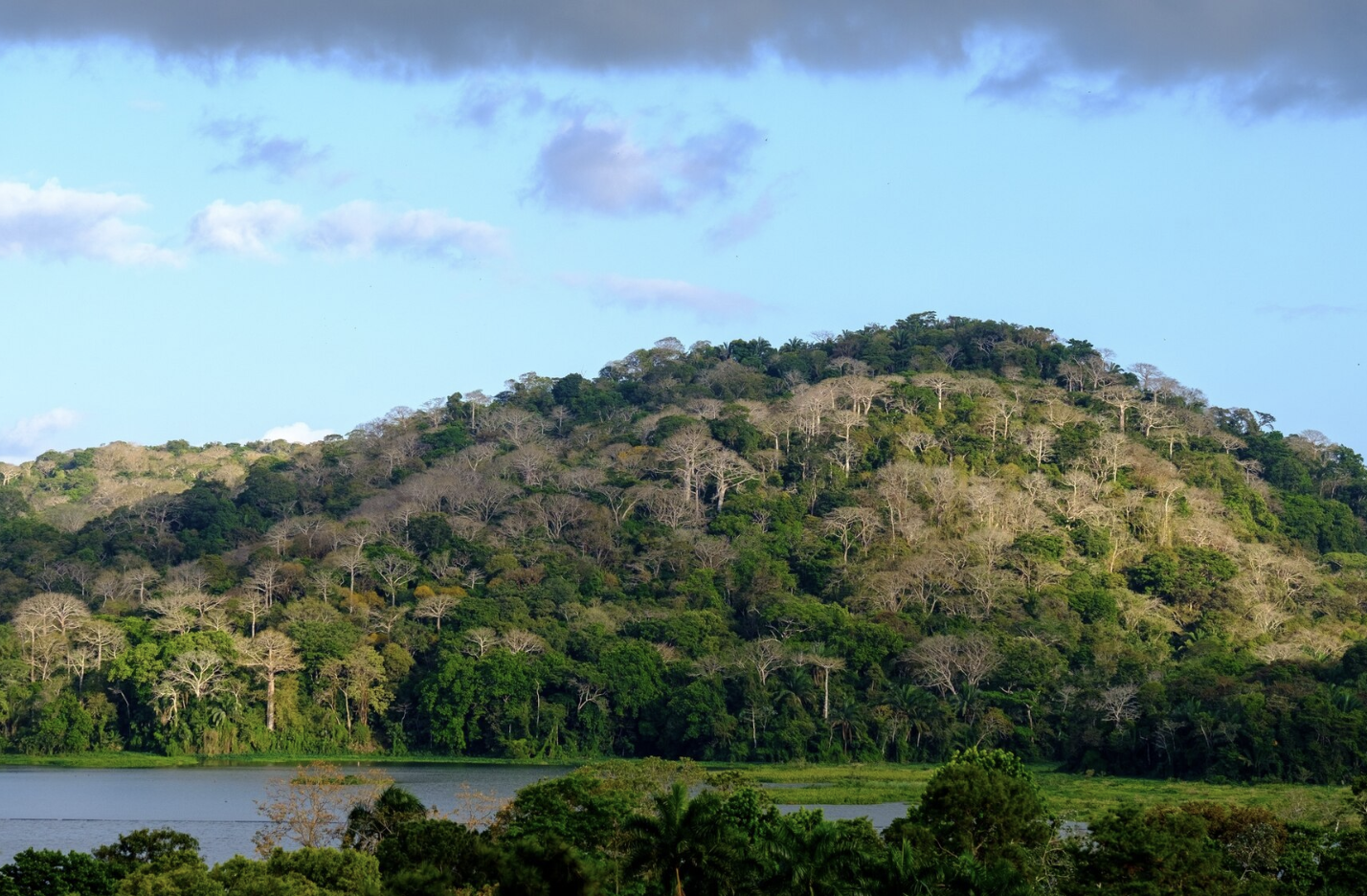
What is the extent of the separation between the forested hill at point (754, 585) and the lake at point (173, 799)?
14.0ft

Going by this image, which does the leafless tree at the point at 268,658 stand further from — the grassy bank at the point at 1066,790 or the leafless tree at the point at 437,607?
the grassy bank at the point at 1066,790

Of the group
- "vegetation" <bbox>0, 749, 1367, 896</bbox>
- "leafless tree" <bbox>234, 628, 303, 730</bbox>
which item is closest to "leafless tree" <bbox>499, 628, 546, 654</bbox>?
"leafless tree" <bbox>234, 628, 303, 730</bbox>

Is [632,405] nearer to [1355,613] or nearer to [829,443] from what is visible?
[829,443]

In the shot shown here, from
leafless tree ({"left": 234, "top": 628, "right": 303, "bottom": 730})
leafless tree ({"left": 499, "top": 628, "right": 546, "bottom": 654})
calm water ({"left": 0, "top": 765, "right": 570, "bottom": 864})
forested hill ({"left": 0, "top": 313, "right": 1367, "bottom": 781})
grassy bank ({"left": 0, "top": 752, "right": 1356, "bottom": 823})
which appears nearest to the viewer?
calm water ({"left": 0, "top": 765, "right": 570, "bottom": 864})

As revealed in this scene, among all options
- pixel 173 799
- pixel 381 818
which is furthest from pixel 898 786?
pixel 381 818

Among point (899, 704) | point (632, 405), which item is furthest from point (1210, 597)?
point (632, 405)

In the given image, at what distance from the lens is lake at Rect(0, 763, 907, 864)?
45500mm

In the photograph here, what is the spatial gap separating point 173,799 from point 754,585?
98.1 ft

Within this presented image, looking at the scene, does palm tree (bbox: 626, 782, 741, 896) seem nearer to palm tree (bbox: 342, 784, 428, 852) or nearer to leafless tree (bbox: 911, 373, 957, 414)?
palm tree (bbox: 342, 784, 428, 852)

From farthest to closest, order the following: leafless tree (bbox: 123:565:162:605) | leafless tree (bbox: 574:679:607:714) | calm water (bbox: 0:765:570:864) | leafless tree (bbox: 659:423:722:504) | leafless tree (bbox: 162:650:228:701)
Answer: leafless tree (bbox: 659:423:722:504)
leafless tree (bbox: 123:565:162:605)
leafless tree (bbox: 574:679:607:714)
leafless tree (bbox: 162:650:228:701)
calm water (bbox: 0:765:570:864)

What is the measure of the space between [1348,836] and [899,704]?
3231 cm

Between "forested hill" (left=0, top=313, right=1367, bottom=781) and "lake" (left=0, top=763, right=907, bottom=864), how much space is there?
4.27m

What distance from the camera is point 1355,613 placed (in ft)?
255

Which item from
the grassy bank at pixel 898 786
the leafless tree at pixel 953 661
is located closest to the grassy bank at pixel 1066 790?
the grassy bank at pixel 898 786
